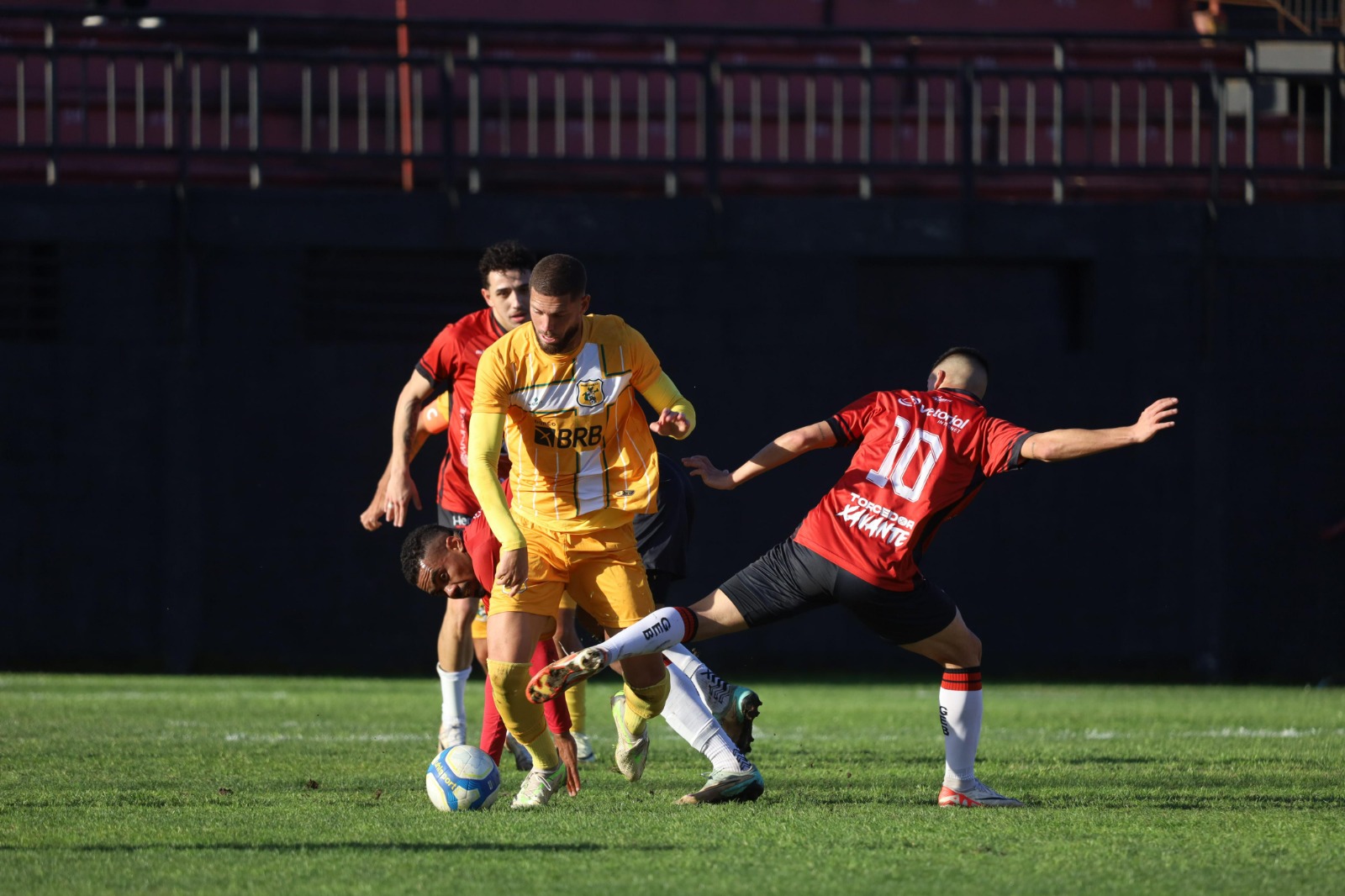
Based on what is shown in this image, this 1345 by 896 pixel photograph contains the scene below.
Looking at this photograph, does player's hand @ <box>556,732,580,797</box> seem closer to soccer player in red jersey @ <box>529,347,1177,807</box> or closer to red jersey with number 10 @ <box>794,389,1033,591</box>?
soccer player in red jersey @ <box>529,347,1177,807</box>

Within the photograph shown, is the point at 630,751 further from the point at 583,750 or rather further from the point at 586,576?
the point at 583,750

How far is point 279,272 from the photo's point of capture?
13.5 m

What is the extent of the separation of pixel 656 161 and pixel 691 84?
11.5ft

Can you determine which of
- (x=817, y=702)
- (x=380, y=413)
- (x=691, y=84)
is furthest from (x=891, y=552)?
(x=691, y=84)

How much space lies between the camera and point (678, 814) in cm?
571

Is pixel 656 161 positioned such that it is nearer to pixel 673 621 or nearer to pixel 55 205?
pixel 55 205

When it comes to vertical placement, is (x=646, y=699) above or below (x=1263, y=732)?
above

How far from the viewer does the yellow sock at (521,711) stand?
19.5 feet

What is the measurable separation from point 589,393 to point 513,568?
786mm

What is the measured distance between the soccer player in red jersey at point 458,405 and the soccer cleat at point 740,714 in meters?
1.36

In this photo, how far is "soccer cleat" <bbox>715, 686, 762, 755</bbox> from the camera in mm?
6918

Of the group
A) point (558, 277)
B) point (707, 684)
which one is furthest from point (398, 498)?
point (558, 277)

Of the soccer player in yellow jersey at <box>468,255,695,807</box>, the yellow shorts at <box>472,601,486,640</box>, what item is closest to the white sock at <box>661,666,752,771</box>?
the soccer player in yellow jersey at <box>468,255,695,807</box>

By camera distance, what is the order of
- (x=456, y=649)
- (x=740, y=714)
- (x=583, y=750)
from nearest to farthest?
(x=740, y=714) < (x=583, y=750) < (x=456, y=649)
